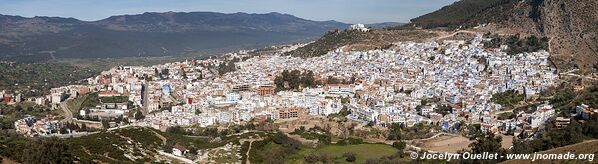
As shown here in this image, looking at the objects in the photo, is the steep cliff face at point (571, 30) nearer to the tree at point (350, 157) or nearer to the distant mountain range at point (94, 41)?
the tree at point (350, 157)

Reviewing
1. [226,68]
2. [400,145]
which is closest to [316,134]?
[400,145]

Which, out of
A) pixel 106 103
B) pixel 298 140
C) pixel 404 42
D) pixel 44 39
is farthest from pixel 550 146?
pixel 44 39

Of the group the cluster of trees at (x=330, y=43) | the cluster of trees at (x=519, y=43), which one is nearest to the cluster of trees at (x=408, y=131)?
the cluster of trees at (x=519, y=43)

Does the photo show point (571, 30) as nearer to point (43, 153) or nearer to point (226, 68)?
point (226, 68)

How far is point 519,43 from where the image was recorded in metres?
51.8

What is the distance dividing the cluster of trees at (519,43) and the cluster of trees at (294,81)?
53.8 ft

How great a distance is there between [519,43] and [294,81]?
767 inches

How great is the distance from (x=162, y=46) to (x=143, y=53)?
883 inches

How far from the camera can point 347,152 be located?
27.1 meters

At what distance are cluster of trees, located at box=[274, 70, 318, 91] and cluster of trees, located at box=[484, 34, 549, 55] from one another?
16400 millimetres

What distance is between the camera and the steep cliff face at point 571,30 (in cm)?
4416

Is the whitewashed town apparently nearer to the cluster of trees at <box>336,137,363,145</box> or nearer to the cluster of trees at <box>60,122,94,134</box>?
the cluster of trees at <box>60,122,94,134</box>

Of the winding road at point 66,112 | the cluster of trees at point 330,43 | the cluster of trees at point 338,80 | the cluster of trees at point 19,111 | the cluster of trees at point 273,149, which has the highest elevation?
the cluster of trees at point 330,43

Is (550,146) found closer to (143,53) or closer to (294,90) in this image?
(294,90)
